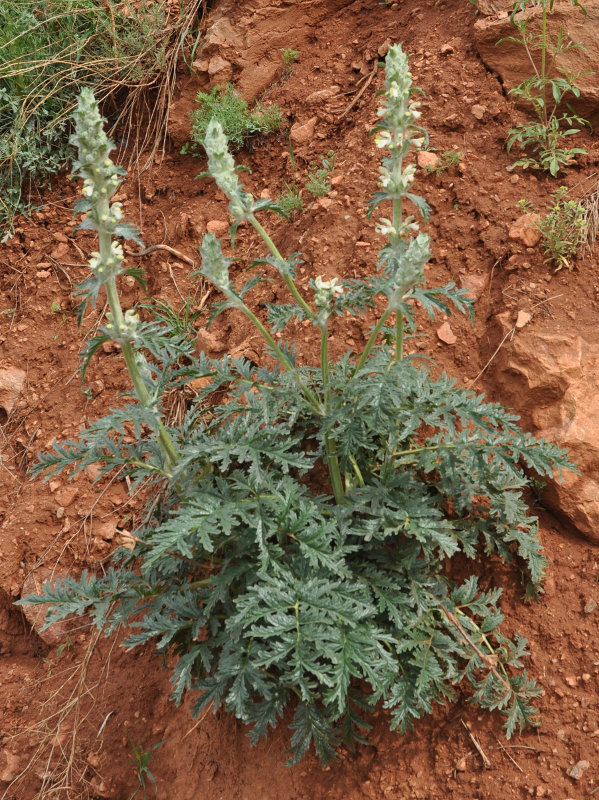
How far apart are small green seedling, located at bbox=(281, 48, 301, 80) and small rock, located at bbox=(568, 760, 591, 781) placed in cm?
430

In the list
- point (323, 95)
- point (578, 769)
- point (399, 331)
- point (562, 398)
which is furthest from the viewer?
point (323, 95)

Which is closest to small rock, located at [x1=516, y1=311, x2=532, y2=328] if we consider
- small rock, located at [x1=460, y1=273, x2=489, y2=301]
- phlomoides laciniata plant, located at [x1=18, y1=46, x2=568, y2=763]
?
small rock, located at [x1=460, y1=273, x2=489, y2=301]

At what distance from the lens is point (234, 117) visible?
438 centimetres

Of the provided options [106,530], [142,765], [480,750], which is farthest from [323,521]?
[106,530]

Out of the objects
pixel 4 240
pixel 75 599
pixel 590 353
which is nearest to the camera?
pixel 75 599

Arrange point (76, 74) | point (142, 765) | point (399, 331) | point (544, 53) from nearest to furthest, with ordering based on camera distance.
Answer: point (399, 331) < point (142, 765) < point (544, 53) < point (76, 74)

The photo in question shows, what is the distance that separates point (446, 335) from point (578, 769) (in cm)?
191

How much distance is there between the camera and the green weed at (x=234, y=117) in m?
4.38

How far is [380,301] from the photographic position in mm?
3406

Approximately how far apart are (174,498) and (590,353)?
1965 mm

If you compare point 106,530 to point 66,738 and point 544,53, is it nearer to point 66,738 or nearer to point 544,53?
point 66,738

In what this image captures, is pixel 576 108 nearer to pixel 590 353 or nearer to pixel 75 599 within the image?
pixel 590 353

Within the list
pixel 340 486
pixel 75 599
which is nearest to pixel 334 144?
pixel 340 486

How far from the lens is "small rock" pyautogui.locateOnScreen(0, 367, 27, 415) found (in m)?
4.13
